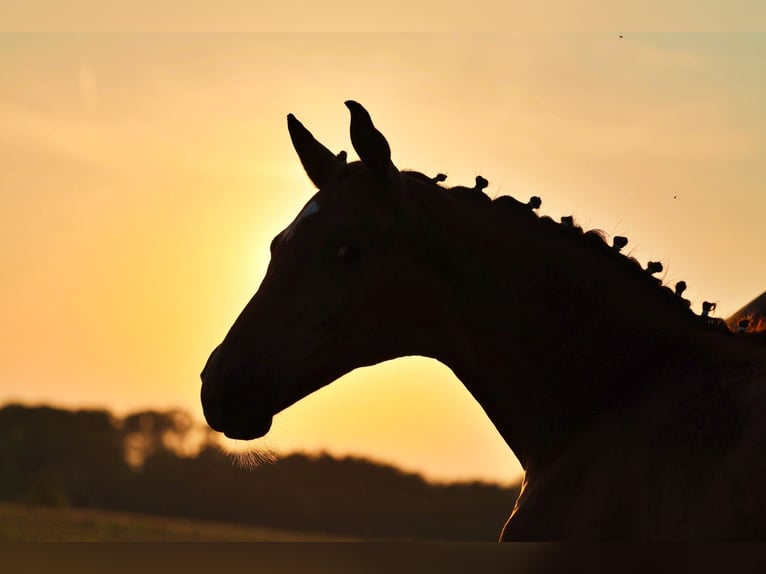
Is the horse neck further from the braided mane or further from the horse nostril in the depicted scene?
the horse nostril

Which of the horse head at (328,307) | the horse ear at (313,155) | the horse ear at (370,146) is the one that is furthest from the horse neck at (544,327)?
the horse ear at (313,155)

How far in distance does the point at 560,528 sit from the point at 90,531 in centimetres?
4336

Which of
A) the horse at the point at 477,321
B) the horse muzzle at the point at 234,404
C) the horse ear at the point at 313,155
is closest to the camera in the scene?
the horse at the point at 477,321

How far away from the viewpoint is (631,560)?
2535 millimetres

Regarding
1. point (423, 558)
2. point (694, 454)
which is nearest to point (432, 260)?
point (694, 454)

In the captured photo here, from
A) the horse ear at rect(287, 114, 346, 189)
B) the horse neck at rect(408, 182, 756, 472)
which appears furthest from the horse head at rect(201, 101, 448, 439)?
the horse ear at rect(287, 114, 346, 189)

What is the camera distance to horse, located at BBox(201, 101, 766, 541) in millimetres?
5457

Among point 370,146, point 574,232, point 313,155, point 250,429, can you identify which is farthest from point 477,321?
point 313,155

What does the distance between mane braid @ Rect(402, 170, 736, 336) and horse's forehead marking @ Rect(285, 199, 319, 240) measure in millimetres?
595

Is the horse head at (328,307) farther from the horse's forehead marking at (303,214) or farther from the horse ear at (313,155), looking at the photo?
the horse ear at (313,155)

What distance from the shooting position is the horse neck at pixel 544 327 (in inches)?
216

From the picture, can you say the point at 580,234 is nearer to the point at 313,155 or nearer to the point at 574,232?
the point at 574,232

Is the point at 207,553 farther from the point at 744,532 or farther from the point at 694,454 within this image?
the point at 694,454

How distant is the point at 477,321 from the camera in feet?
18.6
